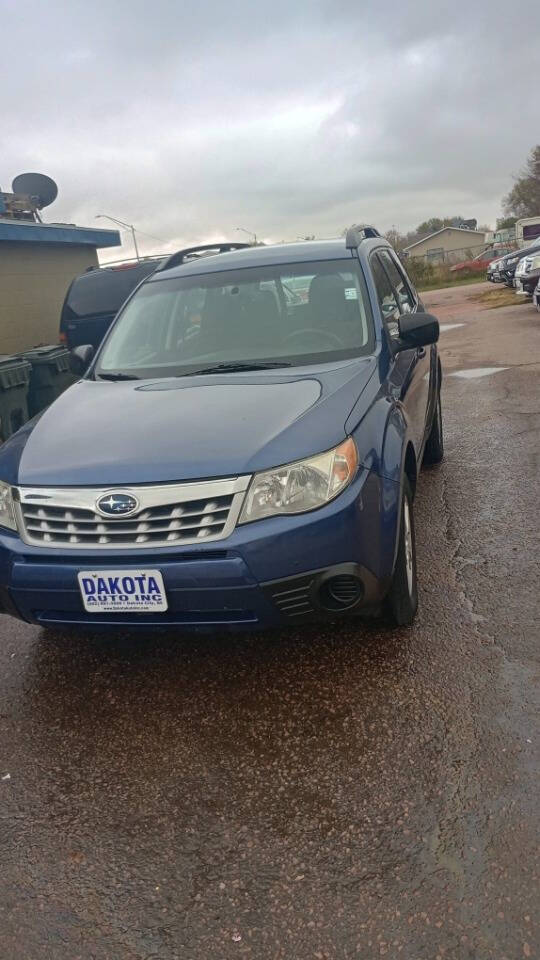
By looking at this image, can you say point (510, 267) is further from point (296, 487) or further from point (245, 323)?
point (296, 487)

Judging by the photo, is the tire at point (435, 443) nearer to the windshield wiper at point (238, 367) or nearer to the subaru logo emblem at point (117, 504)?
the windshield wiper at point (238, 367)

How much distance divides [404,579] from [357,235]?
2.50 m

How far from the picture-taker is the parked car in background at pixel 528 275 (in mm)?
17406

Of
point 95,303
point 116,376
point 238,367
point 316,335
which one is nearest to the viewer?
point 238,367

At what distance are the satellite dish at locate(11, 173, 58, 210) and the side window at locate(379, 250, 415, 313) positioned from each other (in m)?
12.2

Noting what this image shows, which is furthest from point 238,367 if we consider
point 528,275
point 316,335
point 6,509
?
point 528,275

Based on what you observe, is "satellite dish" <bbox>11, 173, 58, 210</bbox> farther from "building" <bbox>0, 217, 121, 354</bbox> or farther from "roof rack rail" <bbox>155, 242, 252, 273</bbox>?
"roof rack rail" <bbox>155, 242, 252, 273</bbox>

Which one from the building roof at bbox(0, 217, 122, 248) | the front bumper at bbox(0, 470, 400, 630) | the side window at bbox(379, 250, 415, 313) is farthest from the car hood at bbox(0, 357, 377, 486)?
the building roof at bbox(0, 217, 122, 248)

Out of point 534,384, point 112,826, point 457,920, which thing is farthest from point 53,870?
point 534,384

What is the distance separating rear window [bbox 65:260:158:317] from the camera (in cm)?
1030

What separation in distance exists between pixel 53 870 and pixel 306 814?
0.80 metres

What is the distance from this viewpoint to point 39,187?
1559cm

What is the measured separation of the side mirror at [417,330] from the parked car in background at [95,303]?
23.0ft

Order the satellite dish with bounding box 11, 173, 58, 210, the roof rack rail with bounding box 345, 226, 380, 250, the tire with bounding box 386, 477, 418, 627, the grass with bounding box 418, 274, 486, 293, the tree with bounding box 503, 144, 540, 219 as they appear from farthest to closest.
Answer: the tree with bounding box 503, 144, 540, 219, the grass with bounding box 418, 274, 486, 293, the satellite dish with bounding box 11, 173, 58, 210, the roof rack rail with bounding box 345, 226, 380, 250, the tire with bounding box 386, 477, 418, 627
